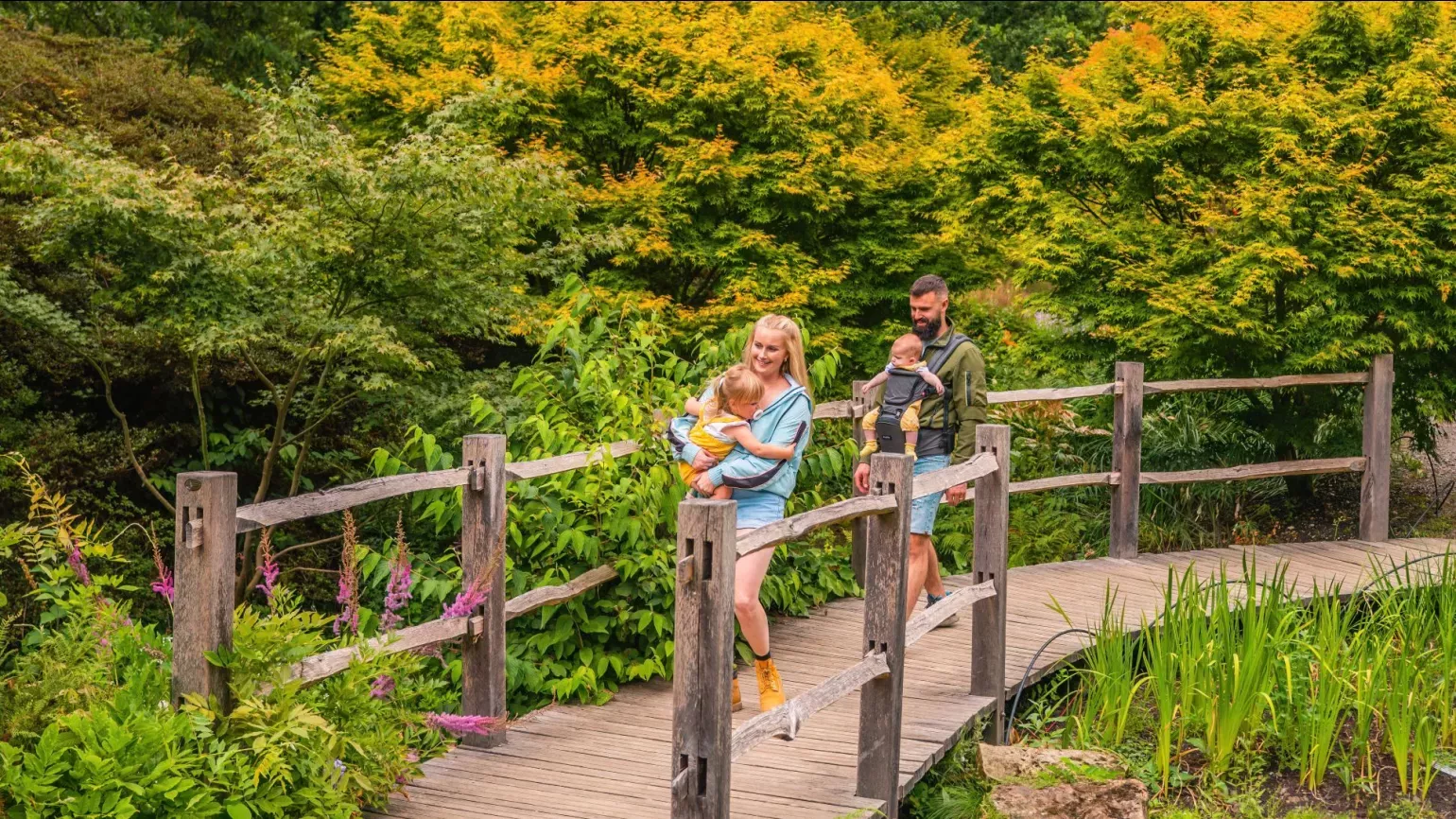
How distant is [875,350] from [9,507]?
6829 mm

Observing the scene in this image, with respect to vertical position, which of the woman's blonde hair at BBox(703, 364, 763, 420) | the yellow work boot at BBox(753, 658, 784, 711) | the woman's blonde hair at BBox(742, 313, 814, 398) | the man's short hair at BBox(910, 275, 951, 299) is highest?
the man's short hair at BBox(910, 275, 951, 299)

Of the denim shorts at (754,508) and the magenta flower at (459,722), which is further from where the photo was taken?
the denim shorts at (754,508)

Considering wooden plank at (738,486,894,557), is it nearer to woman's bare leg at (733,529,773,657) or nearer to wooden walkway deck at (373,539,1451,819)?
woman's bare leg at (733,529,773,657)

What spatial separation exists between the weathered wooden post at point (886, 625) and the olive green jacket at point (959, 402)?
1233mm

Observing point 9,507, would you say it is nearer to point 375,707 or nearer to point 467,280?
point 467,280

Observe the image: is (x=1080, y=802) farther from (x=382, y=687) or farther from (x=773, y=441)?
(x=382, y=687)

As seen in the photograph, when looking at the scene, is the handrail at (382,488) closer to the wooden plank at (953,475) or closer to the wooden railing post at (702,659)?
the wooden railing post at (702,659)

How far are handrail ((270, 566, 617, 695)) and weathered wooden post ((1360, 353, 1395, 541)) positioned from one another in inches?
244

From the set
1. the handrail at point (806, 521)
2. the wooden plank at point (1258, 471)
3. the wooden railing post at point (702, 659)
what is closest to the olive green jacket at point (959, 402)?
the handrail at point (806, 521)

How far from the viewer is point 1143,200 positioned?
10.6 metres

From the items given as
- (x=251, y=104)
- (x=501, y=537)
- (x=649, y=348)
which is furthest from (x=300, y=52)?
(x=501, y=537)

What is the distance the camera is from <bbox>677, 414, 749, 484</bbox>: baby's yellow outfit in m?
5.24

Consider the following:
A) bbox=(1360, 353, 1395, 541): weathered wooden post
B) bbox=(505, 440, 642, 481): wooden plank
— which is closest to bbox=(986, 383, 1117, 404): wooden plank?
bbox=(1360, 353, 1395, 541): weathered wooden post

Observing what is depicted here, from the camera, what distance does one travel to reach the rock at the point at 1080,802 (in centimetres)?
500
